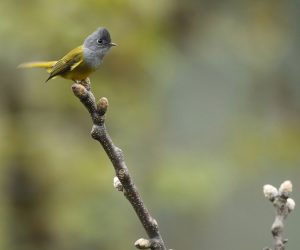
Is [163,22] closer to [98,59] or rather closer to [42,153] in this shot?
[42,153]

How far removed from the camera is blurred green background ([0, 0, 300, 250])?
9.09 meters

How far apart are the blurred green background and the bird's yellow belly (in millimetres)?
6141

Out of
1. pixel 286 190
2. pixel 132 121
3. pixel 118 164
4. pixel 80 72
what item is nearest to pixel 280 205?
pixel 286 190

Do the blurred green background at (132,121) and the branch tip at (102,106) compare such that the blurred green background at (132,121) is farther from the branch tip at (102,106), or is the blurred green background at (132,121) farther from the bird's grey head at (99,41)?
the branch tip at (102,106)

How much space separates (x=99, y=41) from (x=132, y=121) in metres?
7.27

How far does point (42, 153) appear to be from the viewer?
9.21 metres

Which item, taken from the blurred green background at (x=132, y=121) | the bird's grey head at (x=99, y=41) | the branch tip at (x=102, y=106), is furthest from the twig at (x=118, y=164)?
the blurred green background at (x=132, y=121)

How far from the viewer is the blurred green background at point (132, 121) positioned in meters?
9.09

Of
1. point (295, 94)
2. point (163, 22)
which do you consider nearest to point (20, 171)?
point (163, 22)

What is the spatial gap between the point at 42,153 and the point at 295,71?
6.24 metres

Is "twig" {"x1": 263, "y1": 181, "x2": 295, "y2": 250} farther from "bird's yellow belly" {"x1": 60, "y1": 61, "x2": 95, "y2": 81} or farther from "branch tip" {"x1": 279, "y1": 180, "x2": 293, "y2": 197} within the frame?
"bird's yellow belly" {"x1": 60, "y1": 61, "x2": 95, "y2": 81}

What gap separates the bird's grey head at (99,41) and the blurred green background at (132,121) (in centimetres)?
615


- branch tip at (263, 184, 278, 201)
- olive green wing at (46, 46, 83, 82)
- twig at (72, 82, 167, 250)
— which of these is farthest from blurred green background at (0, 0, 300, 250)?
twig at (72, 82, 167, 250)

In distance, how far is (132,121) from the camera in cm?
975
